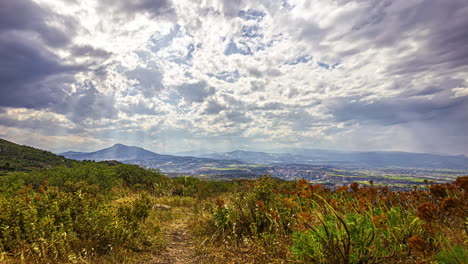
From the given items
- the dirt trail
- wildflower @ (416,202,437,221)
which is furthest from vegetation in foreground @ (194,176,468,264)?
the dirt trail

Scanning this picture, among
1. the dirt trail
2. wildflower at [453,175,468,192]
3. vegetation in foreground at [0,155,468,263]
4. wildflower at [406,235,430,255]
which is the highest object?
wildflower at [453,175,468,192]

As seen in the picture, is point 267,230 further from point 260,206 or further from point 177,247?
point 177,247

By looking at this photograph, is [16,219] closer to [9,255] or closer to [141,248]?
[9,255]

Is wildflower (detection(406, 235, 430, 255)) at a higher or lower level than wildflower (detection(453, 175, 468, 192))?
lower

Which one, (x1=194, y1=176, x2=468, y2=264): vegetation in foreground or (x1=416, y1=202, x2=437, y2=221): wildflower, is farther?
(x1=194, y1=176, x2=468, y2=264): vegetation in foreground

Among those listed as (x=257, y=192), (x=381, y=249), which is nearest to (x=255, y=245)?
(x=257, y=192)

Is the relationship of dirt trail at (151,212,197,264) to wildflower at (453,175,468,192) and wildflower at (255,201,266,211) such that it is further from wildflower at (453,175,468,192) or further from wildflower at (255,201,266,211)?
wildflower at (453,175,468,192)

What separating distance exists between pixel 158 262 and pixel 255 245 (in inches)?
105

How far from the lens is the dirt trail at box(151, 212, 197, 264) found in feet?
19.5

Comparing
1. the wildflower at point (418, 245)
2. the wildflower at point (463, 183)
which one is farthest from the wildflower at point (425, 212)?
the wildflower at point (463, 183)

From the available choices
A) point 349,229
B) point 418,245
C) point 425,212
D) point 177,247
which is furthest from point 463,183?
point 177,247

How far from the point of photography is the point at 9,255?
4.68 meters

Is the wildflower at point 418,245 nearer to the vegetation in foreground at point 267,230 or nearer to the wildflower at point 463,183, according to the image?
the vegetation in foreground at point 267,230

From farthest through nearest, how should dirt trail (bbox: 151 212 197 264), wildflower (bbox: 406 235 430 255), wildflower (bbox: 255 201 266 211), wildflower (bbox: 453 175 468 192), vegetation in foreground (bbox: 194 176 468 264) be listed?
wildflower (bbox: 255 201 266 211)
dirt trail (bbox: 151 212 197 264)
vegetation in foreground (bbox: 194 176 468 264)
wildflower (bbox: 406 235 430 255)
wildflower (bbox: 453 175 468 192)
